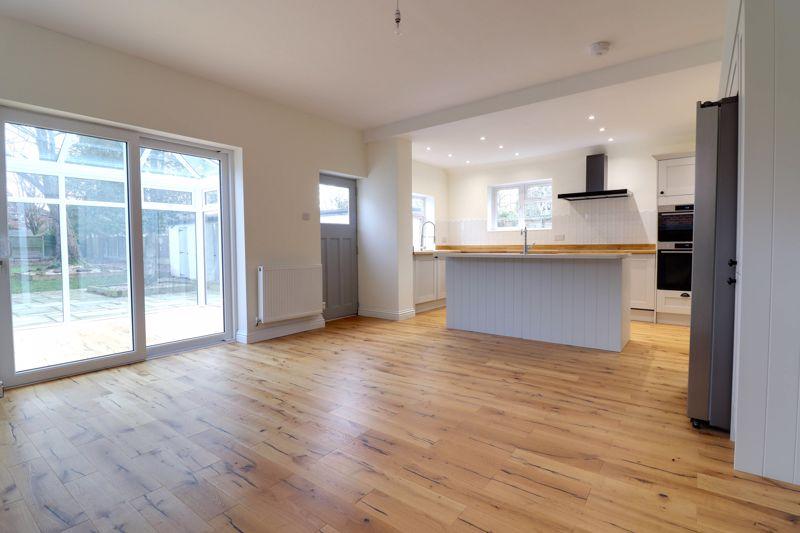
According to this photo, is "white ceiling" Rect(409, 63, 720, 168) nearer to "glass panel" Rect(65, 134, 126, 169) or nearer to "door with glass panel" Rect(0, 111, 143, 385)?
"glass panel" Rect(65, 134, 126, 169)

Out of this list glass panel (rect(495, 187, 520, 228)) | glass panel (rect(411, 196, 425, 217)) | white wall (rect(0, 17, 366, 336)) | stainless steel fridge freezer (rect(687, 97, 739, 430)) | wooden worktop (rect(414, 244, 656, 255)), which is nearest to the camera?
stainless steel fridge freezer (rect(687, 97, 739, 430))

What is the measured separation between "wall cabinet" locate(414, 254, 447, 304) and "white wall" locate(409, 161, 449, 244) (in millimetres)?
1284

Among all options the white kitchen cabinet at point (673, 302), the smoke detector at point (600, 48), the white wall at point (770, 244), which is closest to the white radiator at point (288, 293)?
the smoke detector at point (600, 48)

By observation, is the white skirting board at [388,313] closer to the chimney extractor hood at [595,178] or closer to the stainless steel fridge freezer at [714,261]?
the chimney extractor hood at [595,178]

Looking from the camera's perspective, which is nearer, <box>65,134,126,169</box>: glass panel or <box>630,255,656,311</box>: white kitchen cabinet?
<box>65,134,126,169</box>: glass panel

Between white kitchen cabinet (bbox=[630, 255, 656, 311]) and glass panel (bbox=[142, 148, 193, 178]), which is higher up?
glass panel (bbox=[142, 148, 193, 178])

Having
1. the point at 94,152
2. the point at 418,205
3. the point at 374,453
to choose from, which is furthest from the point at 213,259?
the point at 418,205

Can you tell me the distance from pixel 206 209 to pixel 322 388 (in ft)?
8.47

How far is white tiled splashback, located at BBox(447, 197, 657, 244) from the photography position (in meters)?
5.90

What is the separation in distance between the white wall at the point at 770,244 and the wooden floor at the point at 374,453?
25cm

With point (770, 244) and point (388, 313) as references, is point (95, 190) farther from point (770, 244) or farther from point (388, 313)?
point (770, 244)

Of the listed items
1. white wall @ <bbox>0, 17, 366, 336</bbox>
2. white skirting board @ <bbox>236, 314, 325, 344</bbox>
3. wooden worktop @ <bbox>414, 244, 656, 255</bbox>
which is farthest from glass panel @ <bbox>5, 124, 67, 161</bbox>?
wooden worktop @ <bbox>414, 244, 656, 255</bbox>

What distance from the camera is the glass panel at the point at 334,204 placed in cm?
545

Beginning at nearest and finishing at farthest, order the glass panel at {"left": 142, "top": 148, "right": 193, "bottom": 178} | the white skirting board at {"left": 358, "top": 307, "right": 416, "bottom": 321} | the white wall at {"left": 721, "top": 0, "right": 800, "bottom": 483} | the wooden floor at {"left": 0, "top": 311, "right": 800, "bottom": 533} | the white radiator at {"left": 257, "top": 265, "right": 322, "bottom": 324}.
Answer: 1. the wooden floor at {"left": 0, "top": 311, "right": 800, "bottom": 533}
2. the white wall at {"left": 721, "top": 0, "right": 800, "bottom": 483}
3. the glass panel at {"left": 142, "top": 148, "right": 193, "bottom": 178}
4. the white radiator at {"left": 257, "top": 265, "right": 322, "bottom": 324}
5. the white skirting board at {"left": 358, "top": 307, "right": 416, "bottom": 321}
